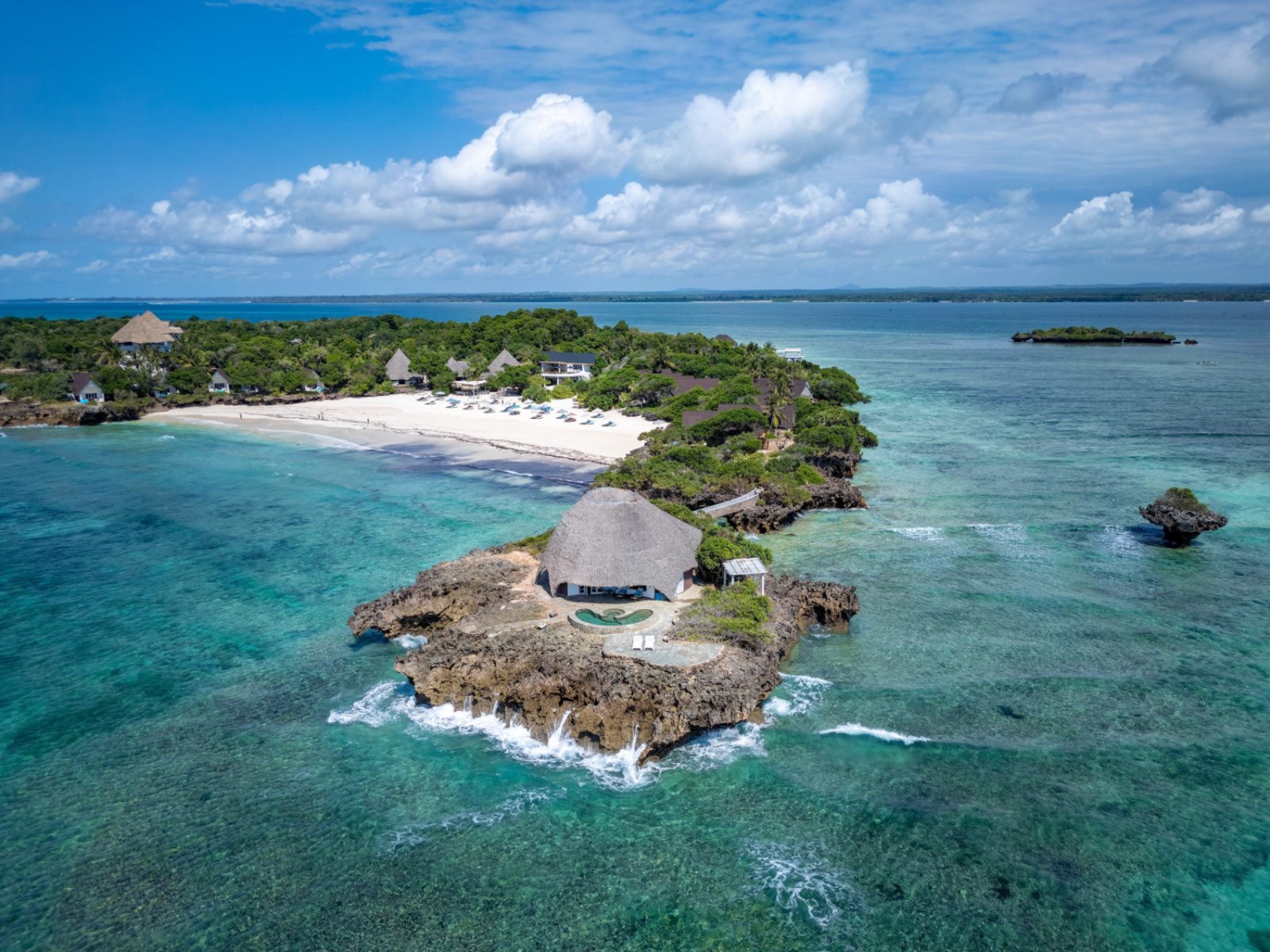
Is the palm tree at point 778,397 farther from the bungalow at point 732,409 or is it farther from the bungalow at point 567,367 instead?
the bungalow at point 567,367

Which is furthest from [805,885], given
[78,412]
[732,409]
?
[78,412]

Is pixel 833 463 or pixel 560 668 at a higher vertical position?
pixel 833 463

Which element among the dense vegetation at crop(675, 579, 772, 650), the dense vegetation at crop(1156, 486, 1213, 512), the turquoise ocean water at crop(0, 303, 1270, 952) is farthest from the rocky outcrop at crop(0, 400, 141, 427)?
the dense vegetation at crop(1156, 486, 1213, 512)

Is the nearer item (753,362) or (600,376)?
(753,362)

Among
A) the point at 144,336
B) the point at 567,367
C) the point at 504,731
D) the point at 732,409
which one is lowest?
the point at 504,731

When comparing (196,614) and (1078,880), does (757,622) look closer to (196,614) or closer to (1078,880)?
(1078,880)

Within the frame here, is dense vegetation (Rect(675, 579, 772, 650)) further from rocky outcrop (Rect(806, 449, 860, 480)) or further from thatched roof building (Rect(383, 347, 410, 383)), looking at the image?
thatched roof building (Rect(383, 347, 410, 383))

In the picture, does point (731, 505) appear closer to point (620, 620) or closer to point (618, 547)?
point (618, 547)
